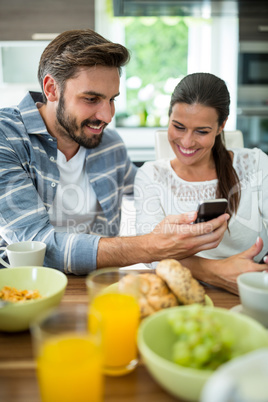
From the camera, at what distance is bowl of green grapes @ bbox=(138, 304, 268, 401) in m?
0.57

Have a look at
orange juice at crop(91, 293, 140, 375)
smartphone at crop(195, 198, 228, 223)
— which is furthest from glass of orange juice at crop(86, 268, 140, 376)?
smartphone at crop(195, 198, 228, 223)

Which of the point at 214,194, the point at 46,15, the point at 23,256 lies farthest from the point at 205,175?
the point at 46,15

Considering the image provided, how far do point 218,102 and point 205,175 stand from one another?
0.33 meters

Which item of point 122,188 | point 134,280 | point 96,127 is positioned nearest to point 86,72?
point 96,127

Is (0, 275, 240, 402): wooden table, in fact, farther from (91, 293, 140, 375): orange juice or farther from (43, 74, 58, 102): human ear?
(43, 74, 58, 102): human ear

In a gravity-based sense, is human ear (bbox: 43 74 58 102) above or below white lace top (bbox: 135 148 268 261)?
above

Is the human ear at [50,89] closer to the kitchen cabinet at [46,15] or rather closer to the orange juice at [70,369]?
the orange juice at [70,369]

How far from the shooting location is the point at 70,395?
550mm

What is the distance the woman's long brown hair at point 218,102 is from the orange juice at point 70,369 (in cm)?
121

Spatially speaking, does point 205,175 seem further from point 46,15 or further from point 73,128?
point 46,15

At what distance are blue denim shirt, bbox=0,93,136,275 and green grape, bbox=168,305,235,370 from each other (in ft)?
2.11

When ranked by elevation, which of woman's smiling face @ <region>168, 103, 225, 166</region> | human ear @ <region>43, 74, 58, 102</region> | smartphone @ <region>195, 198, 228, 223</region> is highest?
human ear @ <region>43, 74, 58, 102</region>

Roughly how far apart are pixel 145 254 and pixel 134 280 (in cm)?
57

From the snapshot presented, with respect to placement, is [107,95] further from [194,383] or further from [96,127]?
[194,383]
